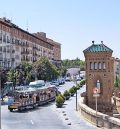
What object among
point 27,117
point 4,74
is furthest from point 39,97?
point 4,74

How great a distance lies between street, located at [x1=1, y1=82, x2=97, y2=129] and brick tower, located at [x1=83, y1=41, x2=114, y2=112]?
3209 millimetres

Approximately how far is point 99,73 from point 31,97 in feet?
40.2

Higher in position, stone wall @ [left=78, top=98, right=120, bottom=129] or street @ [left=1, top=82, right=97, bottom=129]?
stone wall @ [left=78, top=98, right=120, bottom=129]

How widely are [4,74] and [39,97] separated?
94.7 feet

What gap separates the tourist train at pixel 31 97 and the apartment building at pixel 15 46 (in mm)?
16640

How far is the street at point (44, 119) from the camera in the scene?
39.8 meters

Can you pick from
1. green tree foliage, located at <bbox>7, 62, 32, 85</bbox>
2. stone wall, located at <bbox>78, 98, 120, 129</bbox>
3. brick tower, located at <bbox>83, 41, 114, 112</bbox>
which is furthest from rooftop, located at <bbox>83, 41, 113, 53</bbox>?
green tree foliage, located at <bbox>7, 62, 32, 85</bbox>

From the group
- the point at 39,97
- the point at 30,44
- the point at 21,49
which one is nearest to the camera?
the point at 39,97

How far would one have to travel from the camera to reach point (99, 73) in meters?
50.3

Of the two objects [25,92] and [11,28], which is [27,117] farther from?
[11,28]

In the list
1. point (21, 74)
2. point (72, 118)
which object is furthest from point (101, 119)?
point (21, 74)

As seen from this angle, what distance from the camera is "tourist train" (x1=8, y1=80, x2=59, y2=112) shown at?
54859 mm

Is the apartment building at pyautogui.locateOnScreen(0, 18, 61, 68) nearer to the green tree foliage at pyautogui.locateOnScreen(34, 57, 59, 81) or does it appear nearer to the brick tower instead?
the green tree foliage at pyautogui.locateOnScreen(34, 57, 59, 81)

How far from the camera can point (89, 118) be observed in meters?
41.3
